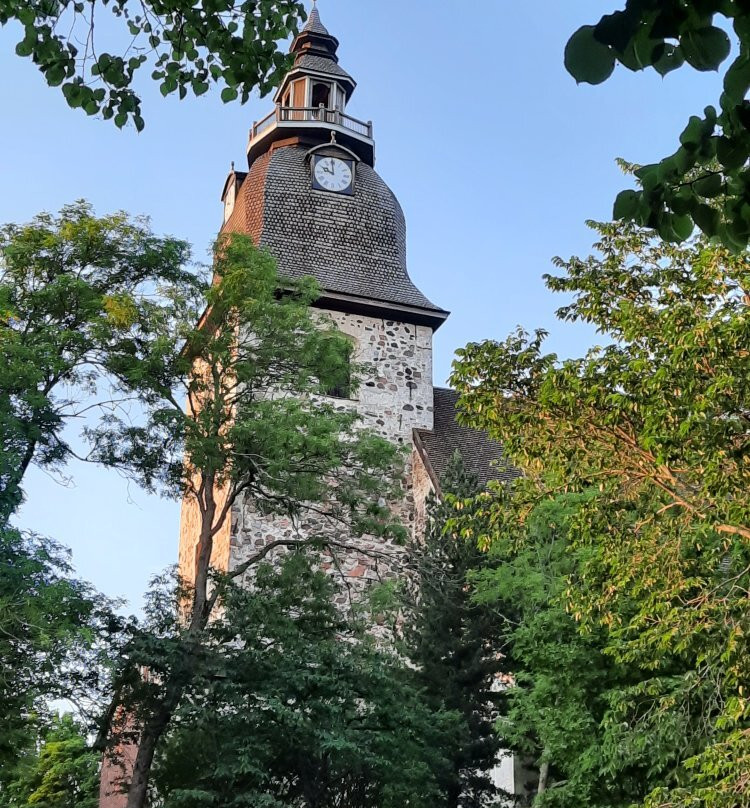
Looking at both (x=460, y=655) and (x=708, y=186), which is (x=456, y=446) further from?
(x=708, y=186)

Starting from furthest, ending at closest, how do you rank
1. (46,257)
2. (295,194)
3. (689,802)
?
(295,194)
(46,257)
(689,802)

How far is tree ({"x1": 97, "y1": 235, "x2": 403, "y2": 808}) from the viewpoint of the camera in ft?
45.1

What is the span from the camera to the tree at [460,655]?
48.8 feet

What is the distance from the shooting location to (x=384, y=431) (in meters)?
22.3

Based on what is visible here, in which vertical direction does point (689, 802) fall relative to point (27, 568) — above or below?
below

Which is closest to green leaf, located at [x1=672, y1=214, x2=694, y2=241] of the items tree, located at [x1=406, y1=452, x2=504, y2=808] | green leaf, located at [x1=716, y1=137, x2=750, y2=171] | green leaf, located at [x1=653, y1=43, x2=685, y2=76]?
green leaf, located at [x1=716, y1=137, x2=750, y2=171]

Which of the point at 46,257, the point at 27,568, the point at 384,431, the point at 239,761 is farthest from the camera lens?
the point at 384,431

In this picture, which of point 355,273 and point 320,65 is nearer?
point 355,273

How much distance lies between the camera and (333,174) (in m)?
25.0

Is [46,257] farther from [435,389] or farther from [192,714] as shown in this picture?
[435,389]

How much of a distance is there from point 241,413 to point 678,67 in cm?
1191

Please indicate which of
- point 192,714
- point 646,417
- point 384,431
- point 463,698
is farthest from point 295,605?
point 384,431


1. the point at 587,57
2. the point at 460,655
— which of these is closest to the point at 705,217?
the point at 587,57

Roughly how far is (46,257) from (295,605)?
5060mm
